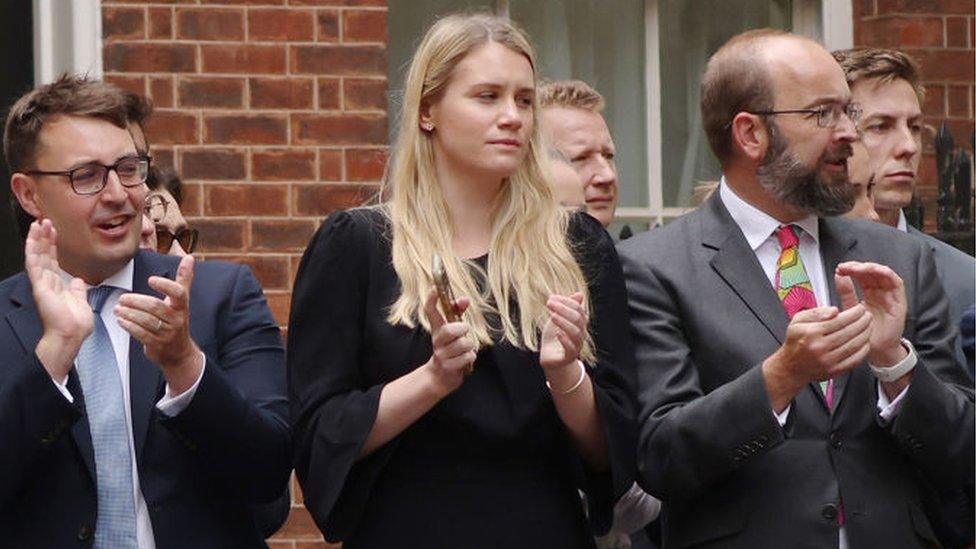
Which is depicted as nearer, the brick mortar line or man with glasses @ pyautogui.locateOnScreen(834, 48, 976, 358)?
man with glasses @ pyautogui.locateOnScreen(834, 48, 976, 358)

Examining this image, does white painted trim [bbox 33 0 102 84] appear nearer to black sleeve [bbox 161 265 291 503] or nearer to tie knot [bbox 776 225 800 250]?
black sleeve [bbox 161 265 291 503]

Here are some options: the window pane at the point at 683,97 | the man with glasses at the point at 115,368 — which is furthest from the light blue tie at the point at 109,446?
the window pane at the point at 683,97

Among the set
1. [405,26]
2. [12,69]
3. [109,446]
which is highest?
[405,26]

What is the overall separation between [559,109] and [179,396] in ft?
6.92

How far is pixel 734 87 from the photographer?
17.2ft

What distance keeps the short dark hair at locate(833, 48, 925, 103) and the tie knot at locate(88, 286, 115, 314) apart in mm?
2440

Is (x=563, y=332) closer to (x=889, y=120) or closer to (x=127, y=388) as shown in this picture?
(x=127, y=388)

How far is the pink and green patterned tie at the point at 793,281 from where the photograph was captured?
5023mm

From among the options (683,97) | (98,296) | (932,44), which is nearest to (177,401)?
(98,296)

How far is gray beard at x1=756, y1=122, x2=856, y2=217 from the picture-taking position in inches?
199

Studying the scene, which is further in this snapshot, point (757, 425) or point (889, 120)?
point (889, 120)

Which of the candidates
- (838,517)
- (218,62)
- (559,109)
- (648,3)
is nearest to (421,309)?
(838,517)

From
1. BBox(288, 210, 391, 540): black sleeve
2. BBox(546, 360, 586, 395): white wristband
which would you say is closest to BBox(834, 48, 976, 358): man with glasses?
BBox(546, 360, 586, 395): white wristband

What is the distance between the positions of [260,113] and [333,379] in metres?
2.78
